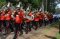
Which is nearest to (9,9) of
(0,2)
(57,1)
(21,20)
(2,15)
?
(2,15)

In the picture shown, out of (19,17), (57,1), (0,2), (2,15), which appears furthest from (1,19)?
(57,1)

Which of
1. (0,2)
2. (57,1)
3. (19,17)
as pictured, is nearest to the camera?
(19,17)

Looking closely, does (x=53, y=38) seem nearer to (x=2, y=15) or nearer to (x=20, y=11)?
(x=20, y=11)

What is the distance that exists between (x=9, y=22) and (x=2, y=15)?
39.4 inches

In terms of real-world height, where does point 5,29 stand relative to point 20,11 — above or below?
below

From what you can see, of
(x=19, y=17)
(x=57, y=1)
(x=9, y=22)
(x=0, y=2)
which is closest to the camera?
(x=19, y=17)

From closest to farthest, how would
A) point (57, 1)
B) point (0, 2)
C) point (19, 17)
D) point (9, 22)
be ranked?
point (19, 17), point (9, 22), point (0, 2), point (57, 1)

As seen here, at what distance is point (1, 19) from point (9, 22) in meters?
0.90

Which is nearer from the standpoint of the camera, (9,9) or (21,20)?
(21,20)

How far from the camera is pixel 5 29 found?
67.8 ft

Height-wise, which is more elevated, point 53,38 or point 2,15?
point 2,15

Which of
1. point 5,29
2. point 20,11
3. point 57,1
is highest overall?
point 20,11

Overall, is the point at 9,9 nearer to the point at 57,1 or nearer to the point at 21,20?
the point at 21,20

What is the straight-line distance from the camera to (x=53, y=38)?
1889cm
